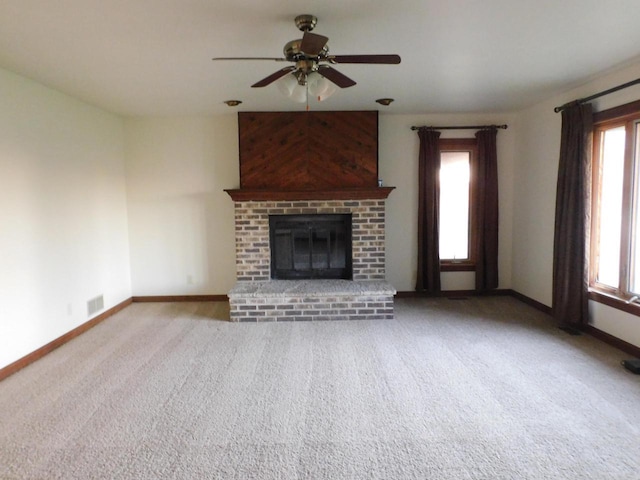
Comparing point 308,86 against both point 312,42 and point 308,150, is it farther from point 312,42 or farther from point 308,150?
point 308,150

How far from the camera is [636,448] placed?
213 centimetres

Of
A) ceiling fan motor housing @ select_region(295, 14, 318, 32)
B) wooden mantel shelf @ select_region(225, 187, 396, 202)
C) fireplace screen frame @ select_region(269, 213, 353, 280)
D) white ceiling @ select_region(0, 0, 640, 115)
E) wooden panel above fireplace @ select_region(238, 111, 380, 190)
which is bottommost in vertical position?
fireplace screen frame @ select_region(269, 213, 353, 280)

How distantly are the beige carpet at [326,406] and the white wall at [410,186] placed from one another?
4.46 ft

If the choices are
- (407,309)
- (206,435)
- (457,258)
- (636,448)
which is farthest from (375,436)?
(457,258)

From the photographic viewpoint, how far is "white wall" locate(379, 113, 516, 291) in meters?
5.21

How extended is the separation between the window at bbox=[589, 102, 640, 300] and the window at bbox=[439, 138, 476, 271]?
5.34ft

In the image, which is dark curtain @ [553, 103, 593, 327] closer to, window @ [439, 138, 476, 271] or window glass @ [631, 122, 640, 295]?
window glass @ [631, 122, 640, 295]

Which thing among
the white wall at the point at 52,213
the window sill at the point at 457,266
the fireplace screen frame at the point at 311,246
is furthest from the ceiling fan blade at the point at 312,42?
the window sill at the point at 457,266

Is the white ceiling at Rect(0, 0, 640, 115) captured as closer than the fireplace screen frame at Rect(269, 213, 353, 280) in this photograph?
Yes

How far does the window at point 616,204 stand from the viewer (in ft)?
11.1

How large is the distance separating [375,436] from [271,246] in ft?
10.3

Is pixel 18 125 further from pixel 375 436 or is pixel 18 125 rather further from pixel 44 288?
pixel 375 436

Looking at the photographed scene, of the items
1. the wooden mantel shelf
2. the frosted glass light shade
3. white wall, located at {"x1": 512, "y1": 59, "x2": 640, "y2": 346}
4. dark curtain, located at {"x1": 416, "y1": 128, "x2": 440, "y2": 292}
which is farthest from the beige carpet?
the frosted glass light shade

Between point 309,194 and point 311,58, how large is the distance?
2.52 metres
